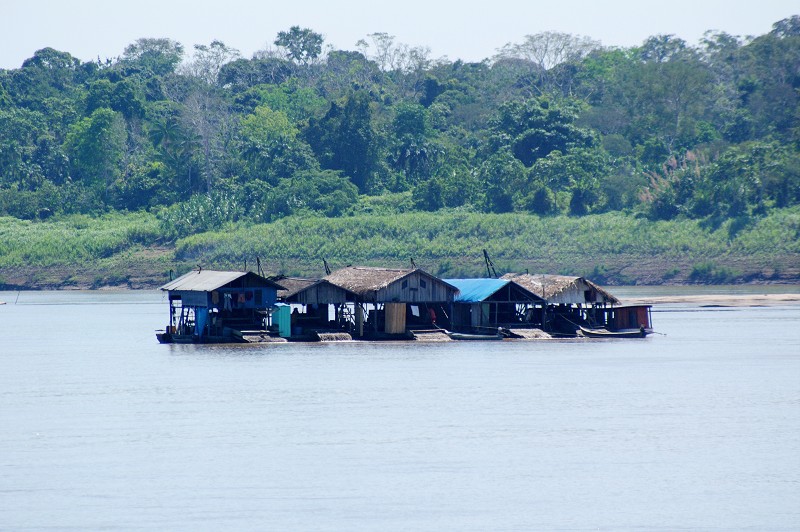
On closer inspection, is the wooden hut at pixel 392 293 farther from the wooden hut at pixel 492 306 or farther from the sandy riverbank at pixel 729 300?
the sandy riverbank at pixel 729 300

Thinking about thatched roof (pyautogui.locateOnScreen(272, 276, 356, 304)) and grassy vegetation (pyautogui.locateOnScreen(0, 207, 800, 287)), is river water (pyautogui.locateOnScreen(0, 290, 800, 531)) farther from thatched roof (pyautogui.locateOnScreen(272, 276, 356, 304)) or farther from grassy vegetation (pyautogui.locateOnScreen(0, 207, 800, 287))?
grassy vegetation (pyautogui.locateOnScreen(0, 207, 800, 287))

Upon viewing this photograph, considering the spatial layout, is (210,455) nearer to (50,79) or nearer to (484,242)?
(484,242)

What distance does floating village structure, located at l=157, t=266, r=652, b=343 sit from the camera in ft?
182

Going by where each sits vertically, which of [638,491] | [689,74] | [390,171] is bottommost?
[638,491]

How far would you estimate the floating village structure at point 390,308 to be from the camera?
5547cm

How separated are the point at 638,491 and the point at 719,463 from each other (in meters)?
3.67

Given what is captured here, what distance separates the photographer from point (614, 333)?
197ft

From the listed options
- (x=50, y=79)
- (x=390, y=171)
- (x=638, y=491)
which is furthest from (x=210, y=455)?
(x=50, y=79)

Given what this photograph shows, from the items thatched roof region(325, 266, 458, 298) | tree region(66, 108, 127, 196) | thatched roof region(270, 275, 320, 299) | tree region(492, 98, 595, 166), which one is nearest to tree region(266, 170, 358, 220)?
tree region(492, 98, 595, 166)

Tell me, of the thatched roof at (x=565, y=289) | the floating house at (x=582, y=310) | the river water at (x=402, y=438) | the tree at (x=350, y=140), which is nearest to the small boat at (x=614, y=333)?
the floating house at (x=582, y=310)

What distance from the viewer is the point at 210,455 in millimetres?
31172

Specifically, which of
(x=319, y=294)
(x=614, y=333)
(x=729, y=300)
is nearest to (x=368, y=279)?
(x=319, y=294)

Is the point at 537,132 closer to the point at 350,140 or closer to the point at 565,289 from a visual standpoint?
the point at 350,140

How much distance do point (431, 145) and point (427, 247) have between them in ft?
45.8
